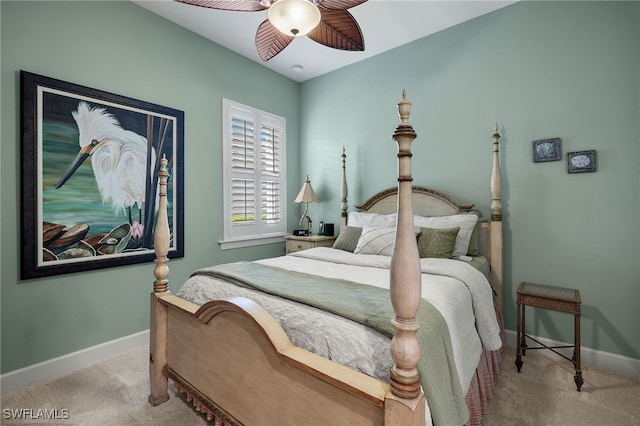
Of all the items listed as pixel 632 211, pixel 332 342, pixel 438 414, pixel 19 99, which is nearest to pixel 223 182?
pixel 19 99

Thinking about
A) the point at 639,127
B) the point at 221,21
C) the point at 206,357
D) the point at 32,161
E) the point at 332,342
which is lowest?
the point at 206,357

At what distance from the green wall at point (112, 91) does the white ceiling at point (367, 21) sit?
0.14 metres

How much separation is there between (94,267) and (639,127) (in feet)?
13.6

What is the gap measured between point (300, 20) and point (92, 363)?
2832mm

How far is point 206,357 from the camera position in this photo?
1.54 metres

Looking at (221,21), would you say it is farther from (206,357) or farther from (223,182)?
(206,357)

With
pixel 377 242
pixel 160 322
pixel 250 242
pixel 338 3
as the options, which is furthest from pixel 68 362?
pixel 338 3

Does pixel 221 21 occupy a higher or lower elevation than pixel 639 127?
higher

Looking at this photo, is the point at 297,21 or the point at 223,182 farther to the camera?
the point at 223,182

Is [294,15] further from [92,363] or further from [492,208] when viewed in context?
[92,363]

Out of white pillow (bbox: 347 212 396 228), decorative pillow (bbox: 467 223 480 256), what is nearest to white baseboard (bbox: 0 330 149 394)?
white pillow (bbox: 347 212 396 228)

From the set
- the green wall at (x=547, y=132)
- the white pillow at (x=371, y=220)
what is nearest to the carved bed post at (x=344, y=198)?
the white pillow at (x=371, y=220)

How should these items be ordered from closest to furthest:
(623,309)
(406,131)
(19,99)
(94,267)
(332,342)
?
(406,131)
(332,342)
(19,99)
(623,309)
(94,267)

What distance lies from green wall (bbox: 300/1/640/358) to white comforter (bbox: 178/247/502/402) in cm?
89
